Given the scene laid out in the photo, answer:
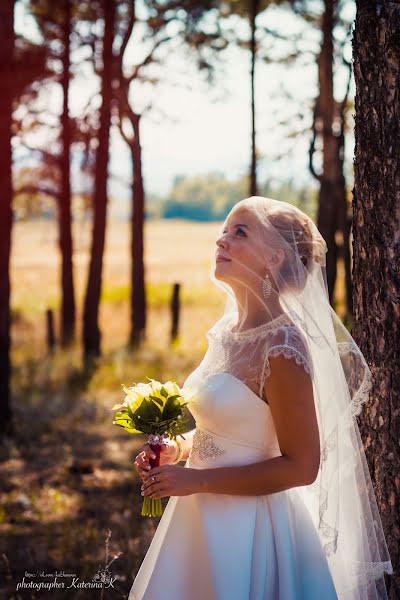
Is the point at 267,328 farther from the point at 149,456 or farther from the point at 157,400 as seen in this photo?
the point at 149,456

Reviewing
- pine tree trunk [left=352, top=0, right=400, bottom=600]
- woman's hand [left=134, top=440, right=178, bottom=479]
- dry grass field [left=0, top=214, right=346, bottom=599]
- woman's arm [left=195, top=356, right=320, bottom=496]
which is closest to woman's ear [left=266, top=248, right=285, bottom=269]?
dry grass field [left=0, top=214, right=346, bottom=599]

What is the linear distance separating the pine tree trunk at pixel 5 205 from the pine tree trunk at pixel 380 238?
23.5 ft

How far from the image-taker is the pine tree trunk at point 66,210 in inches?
745

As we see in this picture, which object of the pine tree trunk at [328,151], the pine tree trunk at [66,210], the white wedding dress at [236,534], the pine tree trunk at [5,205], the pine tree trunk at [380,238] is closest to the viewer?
the white wedding dress at [236,534]

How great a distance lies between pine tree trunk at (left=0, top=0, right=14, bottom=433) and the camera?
405 inches

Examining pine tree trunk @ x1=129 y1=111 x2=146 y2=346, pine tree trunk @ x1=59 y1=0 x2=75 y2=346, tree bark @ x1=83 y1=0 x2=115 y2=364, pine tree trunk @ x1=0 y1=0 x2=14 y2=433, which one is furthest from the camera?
pine tree trunk @ x1=129 y1=111 x2=146 y2=346

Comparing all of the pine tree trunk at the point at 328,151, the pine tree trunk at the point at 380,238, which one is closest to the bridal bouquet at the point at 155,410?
the pine tree trunk at the point at 380,238

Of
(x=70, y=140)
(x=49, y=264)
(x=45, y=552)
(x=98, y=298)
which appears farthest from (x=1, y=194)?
(x=49, y=264)

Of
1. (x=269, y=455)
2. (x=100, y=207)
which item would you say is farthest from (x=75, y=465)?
(x=100, y=207)

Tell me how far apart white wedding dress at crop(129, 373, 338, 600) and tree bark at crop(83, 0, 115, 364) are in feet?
46.2

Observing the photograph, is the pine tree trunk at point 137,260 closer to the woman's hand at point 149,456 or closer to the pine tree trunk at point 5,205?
the pine tree trunk at point 5,205

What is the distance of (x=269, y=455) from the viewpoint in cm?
314

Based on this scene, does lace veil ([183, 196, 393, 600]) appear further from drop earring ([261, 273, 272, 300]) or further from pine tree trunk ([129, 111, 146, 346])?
pine tree trunk ([129, 111, 146, 346])

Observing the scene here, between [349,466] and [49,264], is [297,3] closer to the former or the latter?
[349,466]
